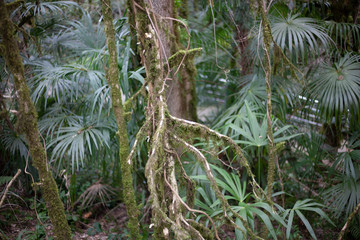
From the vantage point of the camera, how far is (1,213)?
2.67 metres

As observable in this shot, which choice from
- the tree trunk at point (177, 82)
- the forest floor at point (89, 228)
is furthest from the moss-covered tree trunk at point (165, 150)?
the forest floor at point (89, 228)

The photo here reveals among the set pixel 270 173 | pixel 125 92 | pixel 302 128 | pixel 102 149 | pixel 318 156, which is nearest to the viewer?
pixel 270 173

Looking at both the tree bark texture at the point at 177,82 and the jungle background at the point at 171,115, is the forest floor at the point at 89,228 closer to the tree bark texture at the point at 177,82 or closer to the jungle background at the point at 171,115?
the jungle background at the point at 171,115

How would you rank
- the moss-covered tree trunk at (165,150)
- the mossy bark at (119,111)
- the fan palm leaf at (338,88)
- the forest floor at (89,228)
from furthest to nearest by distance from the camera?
the forest floor at (89,228)
the fan palm leaf at (338,88)
the mossy bark at (119,111)
the moss-covered tree trunk at (165,150)

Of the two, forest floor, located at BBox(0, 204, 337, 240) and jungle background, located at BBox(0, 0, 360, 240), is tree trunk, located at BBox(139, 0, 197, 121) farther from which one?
forest floor, located at BBox(0, 204, 337, 240)

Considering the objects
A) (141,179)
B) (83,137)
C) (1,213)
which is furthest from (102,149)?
(1,213)

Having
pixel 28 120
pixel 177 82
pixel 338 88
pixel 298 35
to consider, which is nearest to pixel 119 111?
pixel 28 120

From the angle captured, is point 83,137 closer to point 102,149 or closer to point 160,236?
point 102,149

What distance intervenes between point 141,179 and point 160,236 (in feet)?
6.89

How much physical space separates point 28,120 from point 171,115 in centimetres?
83

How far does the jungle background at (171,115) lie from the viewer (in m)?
1.47

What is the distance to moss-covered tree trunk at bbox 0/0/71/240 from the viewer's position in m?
1.45

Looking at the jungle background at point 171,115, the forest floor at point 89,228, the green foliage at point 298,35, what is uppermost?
the green foliage at point 298,35

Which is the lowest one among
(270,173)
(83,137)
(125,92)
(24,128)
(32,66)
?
(270,173)
